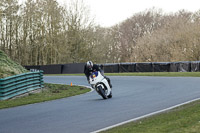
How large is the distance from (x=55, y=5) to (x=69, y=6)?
10.3 feet

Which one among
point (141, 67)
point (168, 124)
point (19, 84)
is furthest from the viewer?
point (141, 67)

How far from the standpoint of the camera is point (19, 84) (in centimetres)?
1709

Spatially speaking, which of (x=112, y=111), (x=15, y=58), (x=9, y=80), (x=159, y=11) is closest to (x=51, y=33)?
(x=15, y=58)

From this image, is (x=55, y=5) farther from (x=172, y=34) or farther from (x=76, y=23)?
(x=172, y=34)

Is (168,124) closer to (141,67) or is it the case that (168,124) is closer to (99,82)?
(99,82)

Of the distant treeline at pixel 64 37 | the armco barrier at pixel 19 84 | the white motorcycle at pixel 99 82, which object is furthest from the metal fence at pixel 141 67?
the white motorcycle at pixel 99 82

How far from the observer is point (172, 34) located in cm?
6262

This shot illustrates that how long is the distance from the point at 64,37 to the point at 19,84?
135 ft

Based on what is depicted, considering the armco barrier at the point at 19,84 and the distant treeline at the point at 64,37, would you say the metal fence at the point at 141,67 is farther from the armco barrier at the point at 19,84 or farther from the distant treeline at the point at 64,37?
the armco barrier at the point at 19,84

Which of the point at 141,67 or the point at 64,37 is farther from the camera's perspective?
the point at 64,37

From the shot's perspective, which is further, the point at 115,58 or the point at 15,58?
the point at 115,58

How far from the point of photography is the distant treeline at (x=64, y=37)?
56438mm

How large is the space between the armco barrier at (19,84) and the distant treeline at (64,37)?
125 feet

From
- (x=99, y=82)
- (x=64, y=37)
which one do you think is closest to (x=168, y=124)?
(x=99, y=82)
